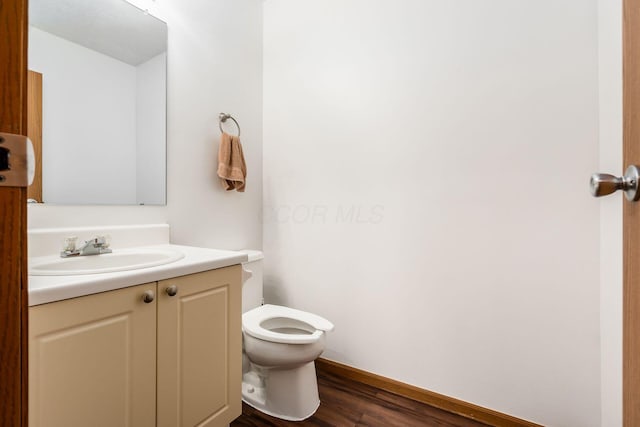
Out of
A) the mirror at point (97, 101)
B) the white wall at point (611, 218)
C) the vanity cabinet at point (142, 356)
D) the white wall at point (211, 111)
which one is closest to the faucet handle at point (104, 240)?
the mirror at point (97, 101)

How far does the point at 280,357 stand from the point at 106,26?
170 cm

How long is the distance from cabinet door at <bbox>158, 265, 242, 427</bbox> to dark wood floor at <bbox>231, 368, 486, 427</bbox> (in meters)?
0.28

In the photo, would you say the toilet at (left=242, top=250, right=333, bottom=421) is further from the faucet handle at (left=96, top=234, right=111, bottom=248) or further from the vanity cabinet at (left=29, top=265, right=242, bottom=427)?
the faucet handle at (left=96, top=234, right=111, bottom=248)

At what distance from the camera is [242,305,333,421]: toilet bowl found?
1.30 m

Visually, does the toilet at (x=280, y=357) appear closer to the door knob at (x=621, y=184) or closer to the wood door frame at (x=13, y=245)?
the wood door frame at (x=13, y=245)

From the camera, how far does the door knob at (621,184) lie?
420 millimetres

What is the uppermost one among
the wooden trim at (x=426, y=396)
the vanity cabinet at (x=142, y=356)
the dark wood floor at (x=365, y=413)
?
the vanity cabinet at (x=142, y=356)

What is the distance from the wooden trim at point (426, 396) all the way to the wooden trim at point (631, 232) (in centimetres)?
106

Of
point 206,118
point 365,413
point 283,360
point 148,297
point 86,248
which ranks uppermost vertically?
point 206,118

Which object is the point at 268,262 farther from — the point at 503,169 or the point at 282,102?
the point at 503,169

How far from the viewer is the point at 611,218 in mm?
1018

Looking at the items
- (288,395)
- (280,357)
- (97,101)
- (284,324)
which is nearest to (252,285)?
(284,324)

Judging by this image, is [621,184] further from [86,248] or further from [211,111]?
[211,111]

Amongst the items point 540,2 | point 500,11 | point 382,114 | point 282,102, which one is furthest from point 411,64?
point 282,102
